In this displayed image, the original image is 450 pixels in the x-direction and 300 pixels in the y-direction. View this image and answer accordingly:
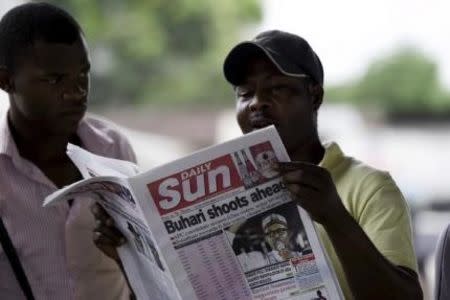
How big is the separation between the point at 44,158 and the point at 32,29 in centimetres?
23

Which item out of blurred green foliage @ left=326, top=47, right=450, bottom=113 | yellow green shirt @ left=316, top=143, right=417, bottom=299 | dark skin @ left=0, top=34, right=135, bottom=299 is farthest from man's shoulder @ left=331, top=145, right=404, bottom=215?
blurred green foliage @ left=326, top=47, right=450, bottom=113

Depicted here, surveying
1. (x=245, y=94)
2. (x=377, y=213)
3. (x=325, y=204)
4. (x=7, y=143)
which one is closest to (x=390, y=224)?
(x=377, y=213)

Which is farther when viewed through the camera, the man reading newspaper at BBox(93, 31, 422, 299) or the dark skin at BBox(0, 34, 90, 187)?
the dark skin at BBox(0, 34, 90, 187)

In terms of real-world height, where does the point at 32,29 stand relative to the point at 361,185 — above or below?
above

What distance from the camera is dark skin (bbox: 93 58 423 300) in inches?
50.4

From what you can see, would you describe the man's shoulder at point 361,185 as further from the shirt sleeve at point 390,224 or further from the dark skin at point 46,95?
the dark skin at point 46,95

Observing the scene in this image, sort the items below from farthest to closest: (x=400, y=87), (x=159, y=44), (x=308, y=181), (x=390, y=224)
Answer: (x=400, y=87), (x=159, y=44), (x=390, y=224), (x=308, y=181)

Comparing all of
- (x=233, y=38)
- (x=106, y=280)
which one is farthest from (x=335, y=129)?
(x=106, y=280)

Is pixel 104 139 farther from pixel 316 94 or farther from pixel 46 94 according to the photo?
pixel 316 94

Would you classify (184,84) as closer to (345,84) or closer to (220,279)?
(345,84)

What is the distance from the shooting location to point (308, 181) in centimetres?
127

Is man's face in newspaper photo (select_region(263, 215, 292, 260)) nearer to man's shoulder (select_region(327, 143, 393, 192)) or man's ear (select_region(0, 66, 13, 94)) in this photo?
man's shoulder (select_region(327, 143, 393, 192))

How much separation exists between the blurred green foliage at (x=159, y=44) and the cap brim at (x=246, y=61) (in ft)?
32.8

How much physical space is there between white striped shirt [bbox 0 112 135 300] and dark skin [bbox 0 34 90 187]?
35mm
